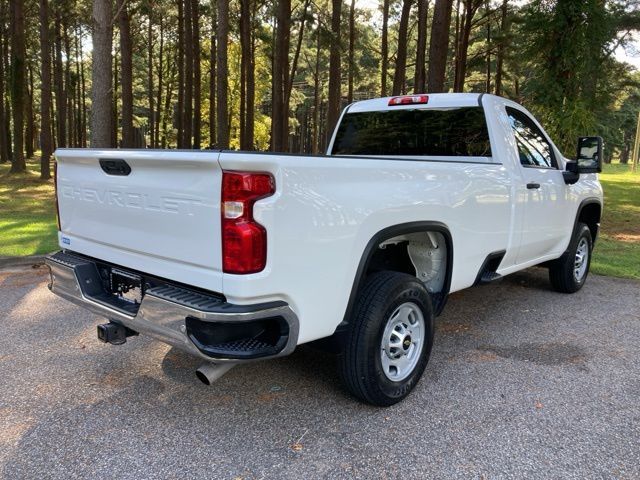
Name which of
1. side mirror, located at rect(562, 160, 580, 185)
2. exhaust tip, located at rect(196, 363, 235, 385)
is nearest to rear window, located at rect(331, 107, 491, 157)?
side mirror, located at rect(562, 160, 580, 185)

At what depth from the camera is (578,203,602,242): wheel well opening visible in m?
6.39

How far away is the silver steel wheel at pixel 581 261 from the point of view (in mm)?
6284

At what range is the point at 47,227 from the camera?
394 inches

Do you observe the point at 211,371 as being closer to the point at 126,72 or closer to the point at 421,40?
the point at 421,40

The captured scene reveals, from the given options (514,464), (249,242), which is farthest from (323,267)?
(514,464)

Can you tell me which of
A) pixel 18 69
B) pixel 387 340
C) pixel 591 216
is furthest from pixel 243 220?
pixel 18 69

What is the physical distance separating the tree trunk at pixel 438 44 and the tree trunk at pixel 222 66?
5.47 m

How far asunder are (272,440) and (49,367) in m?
1.98

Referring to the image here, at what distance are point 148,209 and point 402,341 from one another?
70.9 inches

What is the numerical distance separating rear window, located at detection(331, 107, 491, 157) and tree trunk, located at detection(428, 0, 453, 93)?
601cm

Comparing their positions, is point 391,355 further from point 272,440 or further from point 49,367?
point 49,367

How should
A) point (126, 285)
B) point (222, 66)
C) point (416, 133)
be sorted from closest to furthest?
point (126, 285) < point (416, 133) < point (222, 66)

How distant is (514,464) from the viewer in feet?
9.03

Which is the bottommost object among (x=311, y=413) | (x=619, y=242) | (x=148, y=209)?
(x=311, y=413)
